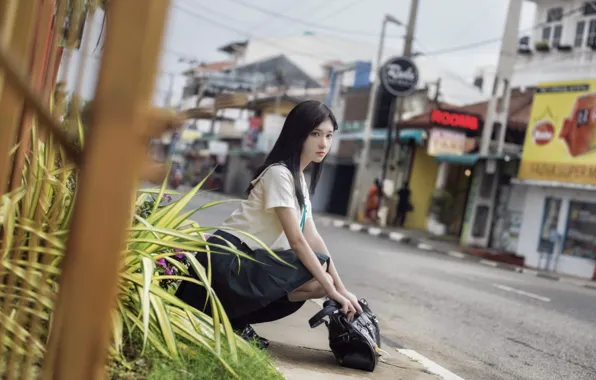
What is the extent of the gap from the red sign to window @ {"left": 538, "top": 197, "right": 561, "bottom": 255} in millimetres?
3801

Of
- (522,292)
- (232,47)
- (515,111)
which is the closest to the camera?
(522,292)

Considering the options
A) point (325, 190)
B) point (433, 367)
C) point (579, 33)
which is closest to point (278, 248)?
point (433, 367)

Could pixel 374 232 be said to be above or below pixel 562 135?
below

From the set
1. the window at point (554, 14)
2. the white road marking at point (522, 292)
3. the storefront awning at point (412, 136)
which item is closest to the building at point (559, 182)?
the storefront awning at point (412, 136)

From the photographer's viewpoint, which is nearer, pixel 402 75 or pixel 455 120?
pixel 455 120

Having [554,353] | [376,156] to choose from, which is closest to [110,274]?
[554,353]

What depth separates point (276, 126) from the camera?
113 feet

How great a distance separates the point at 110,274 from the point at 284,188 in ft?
7.69

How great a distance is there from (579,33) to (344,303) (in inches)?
813

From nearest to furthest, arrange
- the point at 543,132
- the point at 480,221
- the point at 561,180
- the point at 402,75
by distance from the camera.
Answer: the point at 561,180, the point at 543,132, the point at 480,221, the point at 402,75

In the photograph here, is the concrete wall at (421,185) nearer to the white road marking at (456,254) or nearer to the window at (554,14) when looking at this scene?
the window at (554,14)

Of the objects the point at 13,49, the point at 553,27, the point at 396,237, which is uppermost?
the point at 553,27

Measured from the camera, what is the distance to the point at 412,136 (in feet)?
76.7

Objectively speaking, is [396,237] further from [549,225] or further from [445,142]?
[549,225]
